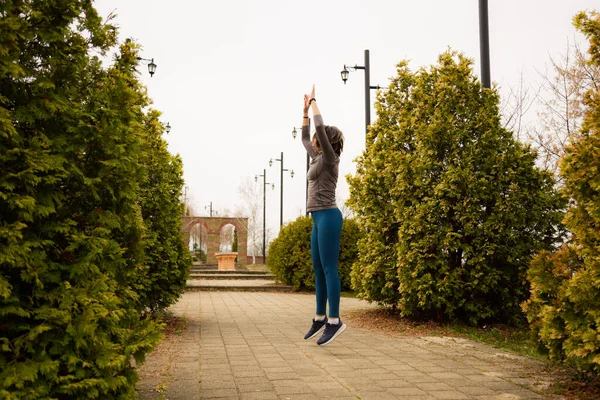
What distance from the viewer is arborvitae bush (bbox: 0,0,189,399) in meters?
2.52

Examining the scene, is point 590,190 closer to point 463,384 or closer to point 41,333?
point 463,384

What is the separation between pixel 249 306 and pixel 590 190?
317 inches

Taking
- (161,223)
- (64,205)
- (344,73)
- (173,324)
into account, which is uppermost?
(344,73)

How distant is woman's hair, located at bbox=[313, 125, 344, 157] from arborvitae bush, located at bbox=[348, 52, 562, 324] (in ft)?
8.37

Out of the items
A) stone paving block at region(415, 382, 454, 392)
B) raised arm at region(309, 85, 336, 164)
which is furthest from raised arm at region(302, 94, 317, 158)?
stone paving block at region(415, 382, 454, 392)

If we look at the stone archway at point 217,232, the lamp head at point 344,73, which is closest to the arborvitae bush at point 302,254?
the lamp head at point 344,73

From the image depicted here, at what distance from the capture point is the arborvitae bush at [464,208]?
283 inches

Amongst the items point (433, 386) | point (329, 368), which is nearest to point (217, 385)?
point (329, 368)

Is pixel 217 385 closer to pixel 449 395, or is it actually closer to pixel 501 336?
pixel 449 395

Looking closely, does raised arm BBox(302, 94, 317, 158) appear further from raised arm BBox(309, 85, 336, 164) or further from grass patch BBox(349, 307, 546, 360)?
grass patch BBox(349, 307, 546, 360)

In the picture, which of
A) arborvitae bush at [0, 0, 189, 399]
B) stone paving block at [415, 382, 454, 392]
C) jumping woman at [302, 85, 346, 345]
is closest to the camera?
arborvitae bush at [0, 0, 189, 399]

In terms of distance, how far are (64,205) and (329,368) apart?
2.77 meters

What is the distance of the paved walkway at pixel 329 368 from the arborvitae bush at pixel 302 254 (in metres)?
7.49

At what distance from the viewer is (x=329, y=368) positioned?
4.58 m
